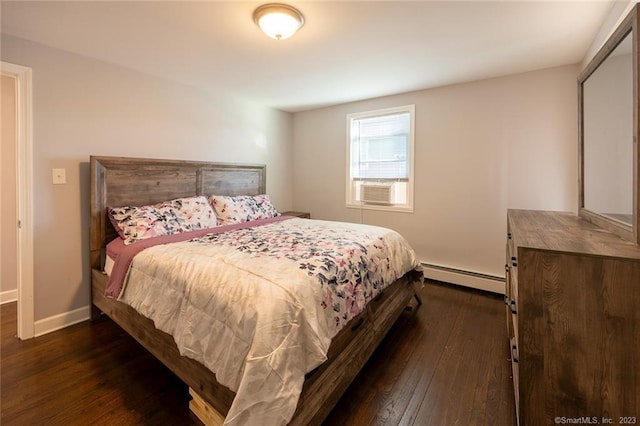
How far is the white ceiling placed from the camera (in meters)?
1.72

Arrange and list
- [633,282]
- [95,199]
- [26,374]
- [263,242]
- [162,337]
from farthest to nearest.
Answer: [95,199], [263,242], [26,374], [162,337], [633,282]

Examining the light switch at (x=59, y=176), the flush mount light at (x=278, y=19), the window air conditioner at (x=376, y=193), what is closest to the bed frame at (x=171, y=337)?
the light switch at (x=59, y=176)

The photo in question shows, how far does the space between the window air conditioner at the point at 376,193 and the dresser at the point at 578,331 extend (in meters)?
2.39

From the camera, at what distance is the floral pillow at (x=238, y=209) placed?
292 centimetres

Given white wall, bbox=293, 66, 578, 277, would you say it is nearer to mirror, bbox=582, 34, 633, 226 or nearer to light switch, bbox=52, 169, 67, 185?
mirror, bbox=582, 34, 633, 226

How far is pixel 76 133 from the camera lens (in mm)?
2314

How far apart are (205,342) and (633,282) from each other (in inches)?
68.8

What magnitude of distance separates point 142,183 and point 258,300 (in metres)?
2.12

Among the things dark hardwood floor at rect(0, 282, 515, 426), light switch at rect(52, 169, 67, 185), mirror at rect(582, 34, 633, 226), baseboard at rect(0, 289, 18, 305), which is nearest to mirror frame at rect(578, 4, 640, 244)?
mirror at rect(582, 34, 633, 226)

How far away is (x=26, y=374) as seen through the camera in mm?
1731

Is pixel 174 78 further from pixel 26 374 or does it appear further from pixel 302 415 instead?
pixel 302 415

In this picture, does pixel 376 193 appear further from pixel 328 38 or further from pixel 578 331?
pixel 578 331

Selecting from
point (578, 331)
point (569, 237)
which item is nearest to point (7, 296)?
point (578, 331)

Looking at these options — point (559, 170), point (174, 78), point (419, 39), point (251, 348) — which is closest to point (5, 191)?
point (174, 78)
